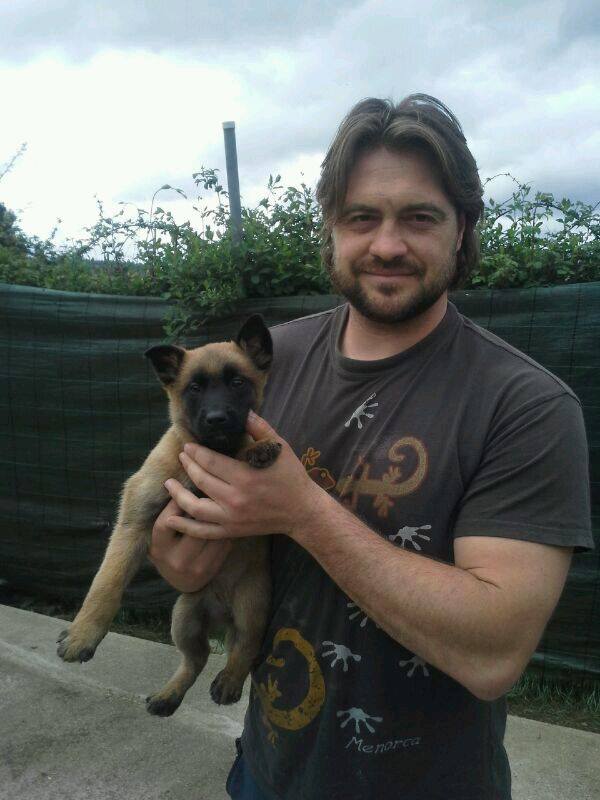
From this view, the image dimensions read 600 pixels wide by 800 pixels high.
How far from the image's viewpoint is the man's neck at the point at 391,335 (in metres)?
1.93

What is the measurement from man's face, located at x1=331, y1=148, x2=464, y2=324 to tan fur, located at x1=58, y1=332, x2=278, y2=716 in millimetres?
759

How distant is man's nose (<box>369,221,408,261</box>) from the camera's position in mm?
1879

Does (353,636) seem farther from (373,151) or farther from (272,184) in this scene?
(272,184)

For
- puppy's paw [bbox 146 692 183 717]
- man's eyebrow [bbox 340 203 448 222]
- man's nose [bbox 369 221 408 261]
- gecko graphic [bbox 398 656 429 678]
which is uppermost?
man's eyebrow [bbox 340 203 448 222]

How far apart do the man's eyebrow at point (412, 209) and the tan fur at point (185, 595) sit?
0.89 meters

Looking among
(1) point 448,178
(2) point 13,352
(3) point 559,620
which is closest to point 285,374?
(1) point 448,178

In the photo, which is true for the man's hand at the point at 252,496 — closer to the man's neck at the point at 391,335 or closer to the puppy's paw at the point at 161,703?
the man's neck at the point at 391,335

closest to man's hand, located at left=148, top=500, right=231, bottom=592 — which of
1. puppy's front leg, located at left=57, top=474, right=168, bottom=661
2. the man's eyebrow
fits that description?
puppy's front leg, located at left=57, top=474, right=168, bottom=661

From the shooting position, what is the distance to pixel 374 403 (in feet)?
6.07

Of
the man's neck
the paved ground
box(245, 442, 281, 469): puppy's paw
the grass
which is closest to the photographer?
box(245, 442, 281, 469): puppy's paw

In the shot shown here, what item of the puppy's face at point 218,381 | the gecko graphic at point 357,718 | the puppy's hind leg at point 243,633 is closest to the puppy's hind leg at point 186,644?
the puppy's hind leg at point 243,633

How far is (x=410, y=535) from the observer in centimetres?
171

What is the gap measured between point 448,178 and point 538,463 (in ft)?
2.72

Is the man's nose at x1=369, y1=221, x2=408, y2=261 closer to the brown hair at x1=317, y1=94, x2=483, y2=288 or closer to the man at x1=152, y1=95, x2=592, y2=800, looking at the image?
the man at x1=152, y1=95, x2=592, y2=800
